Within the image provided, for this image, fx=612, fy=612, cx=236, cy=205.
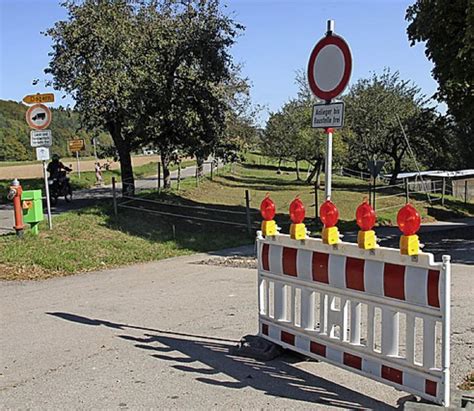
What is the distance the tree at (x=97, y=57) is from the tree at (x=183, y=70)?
507mm

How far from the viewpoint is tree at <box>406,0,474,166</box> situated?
15.3 m

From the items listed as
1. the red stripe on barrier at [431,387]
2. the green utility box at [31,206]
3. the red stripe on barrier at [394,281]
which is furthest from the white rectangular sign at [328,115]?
the green utility box at [31,206]

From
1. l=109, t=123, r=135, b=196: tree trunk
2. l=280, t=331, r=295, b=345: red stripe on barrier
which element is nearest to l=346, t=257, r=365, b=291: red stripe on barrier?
l=280, t=331, r=295, b=345: red stripe on barrier

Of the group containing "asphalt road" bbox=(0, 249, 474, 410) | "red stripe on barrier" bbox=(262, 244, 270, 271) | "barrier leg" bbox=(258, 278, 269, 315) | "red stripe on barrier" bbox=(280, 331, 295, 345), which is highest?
"red stripe on barrier" bbox=(262, 244, 270, 271)

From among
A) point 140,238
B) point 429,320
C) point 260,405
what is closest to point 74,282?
point 140,238

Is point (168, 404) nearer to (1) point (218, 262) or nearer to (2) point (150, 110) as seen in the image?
(1) point (218, 262)

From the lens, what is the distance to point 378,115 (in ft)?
160

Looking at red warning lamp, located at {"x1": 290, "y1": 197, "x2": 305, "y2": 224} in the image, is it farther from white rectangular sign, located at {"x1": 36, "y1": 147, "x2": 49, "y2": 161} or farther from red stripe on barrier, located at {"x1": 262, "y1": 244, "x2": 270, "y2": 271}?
white rectangular sign, located at {"x1": 36, "y1": 147, "x2": 49, "y2": 161}

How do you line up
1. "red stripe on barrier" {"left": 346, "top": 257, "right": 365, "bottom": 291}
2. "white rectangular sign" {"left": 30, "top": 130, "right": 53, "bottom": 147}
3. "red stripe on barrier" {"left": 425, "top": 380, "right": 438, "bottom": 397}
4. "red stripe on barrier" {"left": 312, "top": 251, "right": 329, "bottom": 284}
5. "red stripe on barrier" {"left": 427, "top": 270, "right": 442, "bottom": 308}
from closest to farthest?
"red stripe on barrier" {"left": 427, "top": 270, "right": 442, "bottom": 308}, "red stripe on barrier" {"left": 425, "top": 380, "right": 438, "bottom": 397}, "red stripe on barrier" {"left": 346, "top": 257, "right": 365, "bottom": 291}, "red stripe on barrier" {"left": 312, "top": 251, "right": 329, "bottom": 284}, "white rectangular sign" {"left": 30, "top": 130, "right": 53, "bottom": 147}

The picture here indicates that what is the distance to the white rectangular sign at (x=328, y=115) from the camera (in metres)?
5.87

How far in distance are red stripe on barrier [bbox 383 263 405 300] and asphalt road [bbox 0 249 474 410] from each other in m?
0.86

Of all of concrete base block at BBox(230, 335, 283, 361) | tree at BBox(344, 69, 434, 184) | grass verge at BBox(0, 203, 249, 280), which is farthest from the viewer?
tree at BBox(344, 69, 434, 184)

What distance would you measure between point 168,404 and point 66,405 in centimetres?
80

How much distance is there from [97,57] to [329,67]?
42.0 ft
